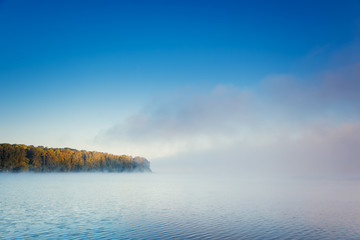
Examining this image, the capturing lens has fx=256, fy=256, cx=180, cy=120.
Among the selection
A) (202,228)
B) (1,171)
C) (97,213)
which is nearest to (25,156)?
(1,171)

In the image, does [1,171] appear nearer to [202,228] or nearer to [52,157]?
[52,157]

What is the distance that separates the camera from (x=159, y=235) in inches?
870

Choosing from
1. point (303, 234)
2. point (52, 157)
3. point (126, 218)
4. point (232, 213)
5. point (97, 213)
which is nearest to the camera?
point (303, 234)

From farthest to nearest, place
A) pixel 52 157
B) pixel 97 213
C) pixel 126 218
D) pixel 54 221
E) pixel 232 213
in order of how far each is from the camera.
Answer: pixel 52 157 < pixel 232 213 < pixel 97 213 < pixel 126 218 < pixel 54 221

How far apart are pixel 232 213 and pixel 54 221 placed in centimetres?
2125

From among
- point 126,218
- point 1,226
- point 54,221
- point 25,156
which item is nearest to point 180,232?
point 126,218

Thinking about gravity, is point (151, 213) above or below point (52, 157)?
below

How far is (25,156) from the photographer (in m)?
168

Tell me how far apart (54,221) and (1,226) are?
4.57 meters

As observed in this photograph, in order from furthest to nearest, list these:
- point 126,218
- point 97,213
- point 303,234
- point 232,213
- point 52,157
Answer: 1. point 52,157
2. point 232,213
3. point 97,213
4. point 126,218
5. point 303,234

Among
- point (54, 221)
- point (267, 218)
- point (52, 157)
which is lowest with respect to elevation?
point (267, 218)

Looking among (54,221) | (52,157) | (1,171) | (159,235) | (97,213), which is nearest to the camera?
(159,235)

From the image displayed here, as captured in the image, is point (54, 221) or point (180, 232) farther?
point (54, 221)

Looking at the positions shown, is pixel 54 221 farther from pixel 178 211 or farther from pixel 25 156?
pixel 25 156
